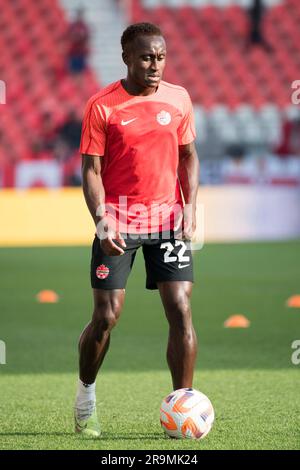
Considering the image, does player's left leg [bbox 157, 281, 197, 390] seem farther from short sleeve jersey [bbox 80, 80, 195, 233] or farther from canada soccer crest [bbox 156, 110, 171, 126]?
canada soccer crest [bbox 156, 110, 171, 126]

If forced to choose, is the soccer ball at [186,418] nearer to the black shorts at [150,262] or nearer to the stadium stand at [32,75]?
the black shorts at [150,262]

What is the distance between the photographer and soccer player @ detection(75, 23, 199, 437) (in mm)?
5293

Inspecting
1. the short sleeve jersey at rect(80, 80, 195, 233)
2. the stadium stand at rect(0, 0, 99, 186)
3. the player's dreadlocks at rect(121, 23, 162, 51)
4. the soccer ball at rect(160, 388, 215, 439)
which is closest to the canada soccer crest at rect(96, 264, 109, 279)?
the short sleeve jersey at rect(80, 80, 195, 233)

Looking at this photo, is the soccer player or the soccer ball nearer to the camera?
the soccer ball

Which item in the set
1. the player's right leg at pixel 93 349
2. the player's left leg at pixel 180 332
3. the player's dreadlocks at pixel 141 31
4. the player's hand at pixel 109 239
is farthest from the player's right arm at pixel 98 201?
the player's dreadlocks at pixel 141 31

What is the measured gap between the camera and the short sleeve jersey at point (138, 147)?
5.31 meters

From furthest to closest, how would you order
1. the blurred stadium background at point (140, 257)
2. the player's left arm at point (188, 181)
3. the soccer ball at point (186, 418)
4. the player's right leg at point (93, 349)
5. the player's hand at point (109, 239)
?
the blurred stadium background at point (140, 257) < the player's left arm at point (188, 181) < the player's right leg at point (93, 349) < the player's hand at point (109, 239) < the soccer ball at point (186, 418)

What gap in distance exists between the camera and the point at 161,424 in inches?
206

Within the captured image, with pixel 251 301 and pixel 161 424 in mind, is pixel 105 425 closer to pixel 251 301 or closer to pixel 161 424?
pixel 161 424

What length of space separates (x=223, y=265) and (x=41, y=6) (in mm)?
12898

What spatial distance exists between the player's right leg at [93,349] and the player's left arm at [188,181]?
0.50 metres

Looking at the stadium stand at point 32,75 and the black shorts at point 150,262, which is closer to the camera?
the black shorts at point 150,262

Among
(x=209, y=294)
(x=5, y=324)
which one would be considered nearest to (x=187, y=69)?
(x=209, y=294)

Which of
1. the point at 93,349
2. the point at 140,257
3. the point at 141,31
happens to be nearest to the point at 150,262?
the point at 93,349
